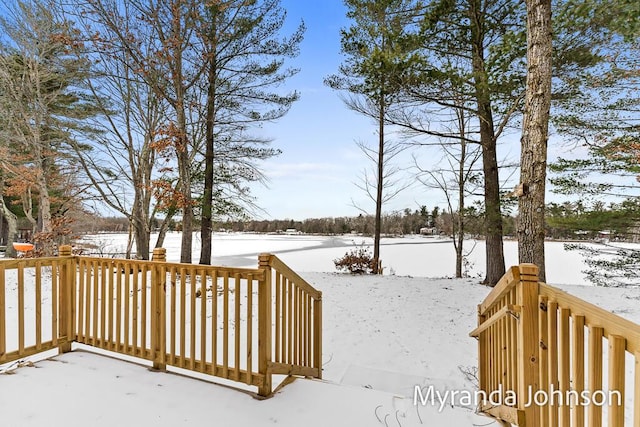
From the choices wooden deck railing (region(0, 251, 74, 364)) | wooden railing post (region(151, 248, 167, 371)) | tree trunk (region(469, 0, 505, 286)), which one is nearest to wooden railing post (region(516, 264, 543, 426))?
wooden railing post (region(151, 248, 167, 371))

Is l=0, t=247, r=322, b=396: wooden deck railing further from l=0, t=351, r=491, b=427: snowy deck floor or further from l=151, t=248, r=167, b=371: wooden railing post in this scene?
l=0, t=351, r=491, b=427: snowy deck floor

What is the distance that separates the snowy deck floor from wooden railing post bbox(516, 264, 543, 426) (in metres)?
0.53

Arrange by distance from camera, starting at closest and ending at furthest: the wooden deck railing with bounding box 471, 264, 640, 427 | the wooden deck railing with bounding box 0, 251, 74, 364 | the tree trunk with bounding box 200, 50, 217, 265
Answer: the wooden deck railing with bounding box 471, 264, 640, 427 < the wooden deck railing with bounding box 0, 251, 74, 364 < the tree trunk with bounding box 200, 50, 217, 265

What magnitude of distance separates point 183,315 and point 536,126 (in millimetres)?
3842

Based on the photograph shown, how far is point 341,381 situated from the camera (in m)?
3.35

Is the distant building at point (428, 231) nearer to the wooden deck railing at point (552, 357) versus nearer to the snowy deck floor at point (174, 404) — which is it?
the wooden deck railing at point (552, 357)

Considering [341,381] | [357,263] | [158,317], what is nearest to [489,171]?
[357,263]

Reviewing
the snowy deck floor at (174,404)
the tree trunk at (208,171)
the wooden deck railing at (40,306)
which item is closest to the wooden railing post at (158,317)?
the snowy deck floor at (174,404)

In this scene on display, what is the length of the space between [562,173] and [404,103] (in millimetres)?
3866

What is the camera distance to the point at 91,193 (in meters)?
8.87

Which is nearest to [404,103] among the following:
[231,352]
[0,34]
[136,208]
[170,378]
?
[231,352]

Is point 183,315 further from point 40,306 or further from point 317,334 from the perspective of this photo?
point 317,334

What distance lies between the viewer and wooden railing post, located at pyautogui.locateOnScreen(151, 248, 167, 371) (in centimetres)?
256

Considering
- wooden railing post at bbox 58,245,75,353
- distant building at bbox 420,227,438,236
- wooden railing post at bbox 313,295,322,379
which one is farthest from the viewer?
distant building at bbox 420,227,438,236
